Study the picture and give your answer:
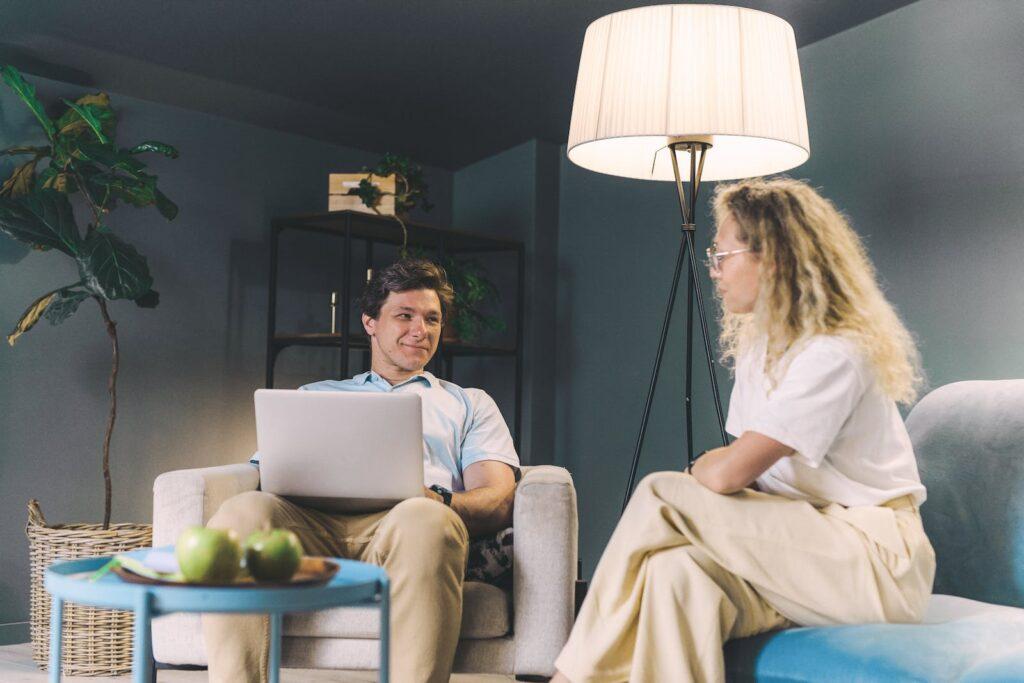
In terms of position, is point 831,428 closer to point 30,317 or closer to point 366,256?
point 30,317

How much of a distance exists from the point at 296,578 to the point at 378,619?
0.79 m

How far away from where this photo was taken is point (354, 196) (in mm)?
3939

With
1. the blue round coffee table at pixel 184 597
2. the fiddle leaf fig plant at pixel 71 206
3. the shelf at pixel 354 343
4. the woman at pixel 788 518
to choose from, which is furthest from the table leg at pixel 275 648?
the shelf at pixel 354 343

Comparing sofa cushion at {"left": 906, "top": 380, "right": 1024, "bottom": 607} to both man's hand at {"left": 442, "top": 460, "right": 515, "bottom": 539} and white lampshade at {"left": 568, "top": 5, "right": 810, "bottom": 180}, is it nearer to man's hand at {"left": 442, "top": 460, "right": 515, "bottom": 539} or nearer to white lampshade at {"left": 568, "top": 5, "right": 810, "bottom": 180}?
white lampshade at {"left": 568, "top": 5, "right": 810, "bottom": 180}

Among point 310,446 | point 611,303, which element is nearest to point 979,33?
point 611,303

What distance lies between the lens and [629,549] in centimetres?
181

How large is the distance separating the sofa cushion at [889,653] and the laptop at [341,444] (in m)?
0.78

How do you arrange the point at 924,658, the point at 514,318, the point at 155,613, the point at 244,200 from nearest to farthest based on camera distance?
the point at 155,613
the point at 924,658
the point at 244,200
the point at 514,318

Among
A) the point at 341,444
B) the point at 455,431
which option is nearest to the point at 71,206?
the point at 455,431

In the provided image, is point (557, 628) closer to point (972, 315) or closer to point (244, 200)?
point (972, 315)

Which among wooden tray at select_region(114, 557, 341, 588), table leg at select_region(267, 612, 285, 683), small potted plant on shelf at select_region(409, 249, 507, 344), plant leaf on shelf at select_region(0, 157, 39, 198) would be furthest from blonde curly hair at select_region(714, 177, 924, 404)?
plant leaf on shelf at select_region(0, 157, 39, 198)

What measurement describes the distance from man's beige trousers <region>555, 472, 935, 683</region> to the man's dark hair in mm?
1224

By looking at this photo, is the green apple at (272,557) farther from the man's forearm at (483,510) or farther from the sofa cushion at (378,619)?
the man's forearm at (483,510)

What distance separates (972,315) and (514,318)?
7.05 ft
